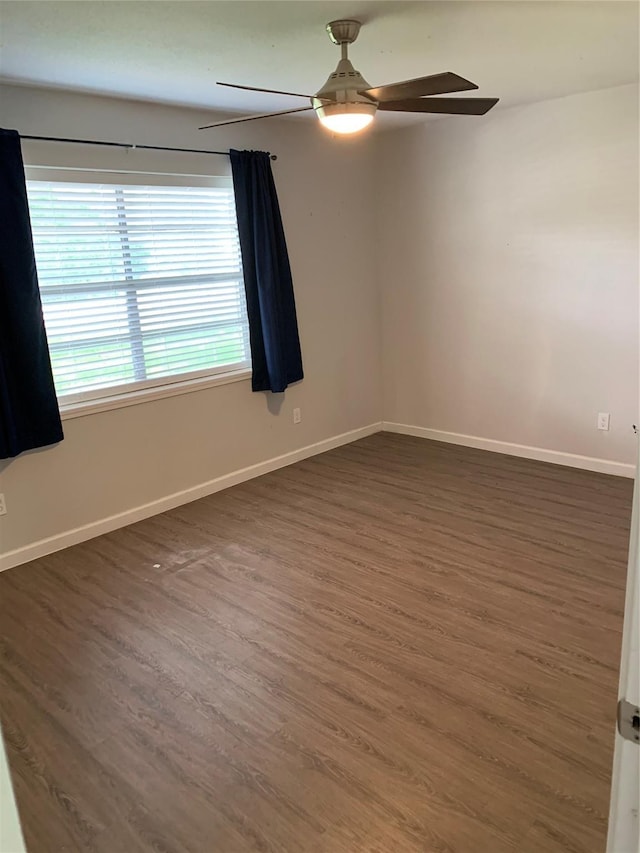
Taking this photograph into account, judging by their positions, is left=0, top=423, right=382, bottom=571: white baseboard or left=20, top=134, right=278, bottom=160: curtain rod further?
left=0, top=423, right=382, bottom=571: white baseboard

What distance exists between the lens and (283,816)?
72.3 inches

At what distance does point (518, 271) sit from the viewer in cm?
452

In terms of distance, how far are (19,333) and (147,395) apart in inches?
34.0

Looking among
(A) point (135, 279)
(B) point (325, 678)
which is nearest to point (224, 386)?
(A) point (135, 279)

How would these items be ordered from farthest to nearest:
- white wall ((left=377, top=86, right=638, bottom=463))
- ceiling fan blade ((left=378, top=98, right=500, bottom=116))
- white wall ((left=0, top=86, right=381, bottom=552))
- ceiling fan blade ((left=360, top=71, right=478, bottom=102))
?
white wall ((left=377, top=86, right=638, bottom=463)), white wall ((left=0, top=86, right=381, bottom=552)), ceiling fan blade ((left=378, top=98, right=500, bottom=116)), ceiling fan blade ((left=360, top=71, right=478, bottom=102))

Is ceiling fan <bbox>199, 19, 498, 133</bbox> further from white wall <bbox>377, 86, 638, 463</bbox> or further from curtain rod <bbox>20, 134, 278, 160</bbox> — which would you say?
white wall <bbox>377, 86, 638, 463</bbox>

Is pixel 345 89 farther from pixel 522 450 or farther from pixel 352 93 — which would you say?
pixel 522 450

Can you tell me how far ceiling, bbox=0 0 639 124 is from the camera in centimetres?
227

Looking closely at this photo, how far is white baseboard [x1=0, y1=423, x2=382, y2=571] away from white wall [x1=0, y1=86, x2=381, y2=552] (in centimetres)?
4

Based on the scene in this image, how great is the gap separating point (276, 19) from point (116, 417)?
233 centimetres

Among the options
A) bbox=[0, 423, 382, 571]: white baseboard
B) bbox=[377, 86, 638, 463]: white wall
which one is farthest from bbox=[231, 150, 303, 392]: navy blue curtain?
bbox=[377, 86, 638, 463]: white wall

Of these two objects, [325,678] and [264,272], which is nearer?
[325,678]

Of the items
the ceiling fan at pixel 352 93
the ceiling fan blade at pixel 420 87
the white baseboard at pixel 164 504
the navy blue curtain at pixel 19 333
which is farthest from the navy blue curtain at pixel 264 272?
the ceiling fan blade at pixel 420 87

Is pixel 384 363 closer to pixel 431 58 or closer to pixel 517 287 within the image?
pixel 517 287
